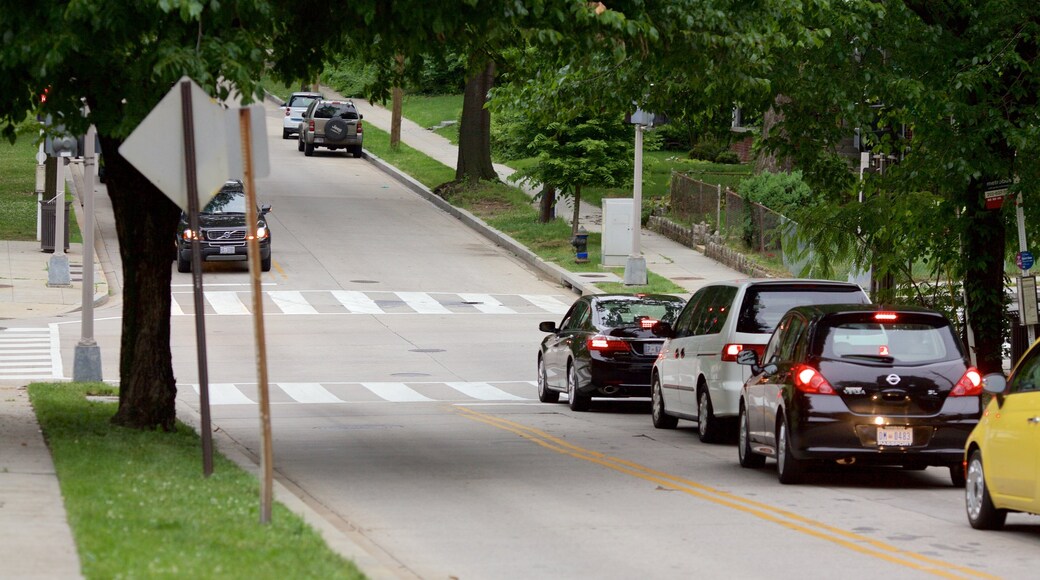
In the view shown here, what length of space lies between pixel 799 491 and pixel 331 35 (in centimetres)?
627

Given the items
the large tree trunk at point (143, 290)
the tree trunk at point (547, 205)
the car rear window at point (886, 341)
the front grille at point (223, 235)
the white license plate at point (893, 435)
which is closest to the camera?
the white license plate at point (893, 435)

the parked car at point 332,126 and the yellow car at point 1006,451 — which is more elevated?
the parked car at point 332,126

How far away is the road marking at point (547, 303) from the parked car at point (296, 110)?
33812mm

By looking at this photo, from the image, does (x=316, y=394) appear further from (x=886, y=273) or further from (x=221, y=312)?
(x=221, y=312)

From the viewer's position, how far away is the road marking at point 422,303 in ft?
112

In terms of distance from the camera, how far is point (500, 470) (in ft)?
48.6

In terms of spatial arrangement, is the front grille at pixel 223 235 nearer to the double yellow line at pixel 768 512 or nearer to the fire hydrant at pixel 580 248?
the fire hydrant at pixel 580 248

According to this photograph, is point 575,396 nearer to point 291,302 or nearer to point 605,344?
point 605,344

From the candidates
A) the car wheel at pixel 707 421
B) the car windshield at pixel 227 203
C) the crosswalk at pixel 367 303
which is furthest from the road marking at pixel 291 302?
the car wheel at pixel 707 421

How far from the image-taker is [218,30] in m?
13.5

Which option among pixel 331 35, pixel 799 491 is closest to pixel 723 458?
pixel 799 491

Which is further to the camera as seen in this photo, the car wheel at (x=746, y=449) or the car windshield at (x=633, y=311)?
the car windshield at (x=633, y=311)

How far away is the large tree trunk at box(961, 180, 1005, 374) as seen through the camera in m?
19.3

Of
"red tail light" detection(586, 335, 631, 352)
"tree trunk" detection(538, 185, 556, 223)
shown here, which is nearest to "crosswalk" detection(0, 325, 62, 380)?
"red tail light" detection(586, 335, 631, 352)
